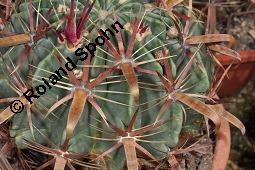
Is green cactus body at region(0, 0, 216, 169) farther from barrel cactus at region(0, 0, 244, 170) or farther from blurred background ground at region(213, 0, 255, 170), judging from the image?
blurred background ground at region(213, 0, 255, 170)

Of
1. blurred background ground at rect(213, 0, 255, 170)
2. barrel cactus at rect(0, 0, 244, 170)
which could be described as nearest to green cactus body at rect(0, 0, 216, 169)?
barrel cactus at rect(0, 0, 244, 170)

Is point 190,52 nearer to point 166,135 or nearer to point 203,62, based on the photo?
point 203,62

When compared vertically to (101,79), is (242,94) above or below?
above

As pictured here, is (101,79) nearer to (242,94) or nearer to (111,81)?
(111,81)

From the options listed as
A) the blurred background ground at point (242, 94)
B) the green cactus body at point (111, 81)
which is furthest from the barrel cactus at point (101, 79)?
the blurred background ground at point (242, 94)

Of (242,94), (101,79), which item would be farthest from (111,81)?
(242,94)

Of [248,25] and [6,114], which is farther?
[248,25]

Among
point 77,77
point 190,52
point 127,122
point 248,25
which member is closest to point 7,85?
point 77,77
